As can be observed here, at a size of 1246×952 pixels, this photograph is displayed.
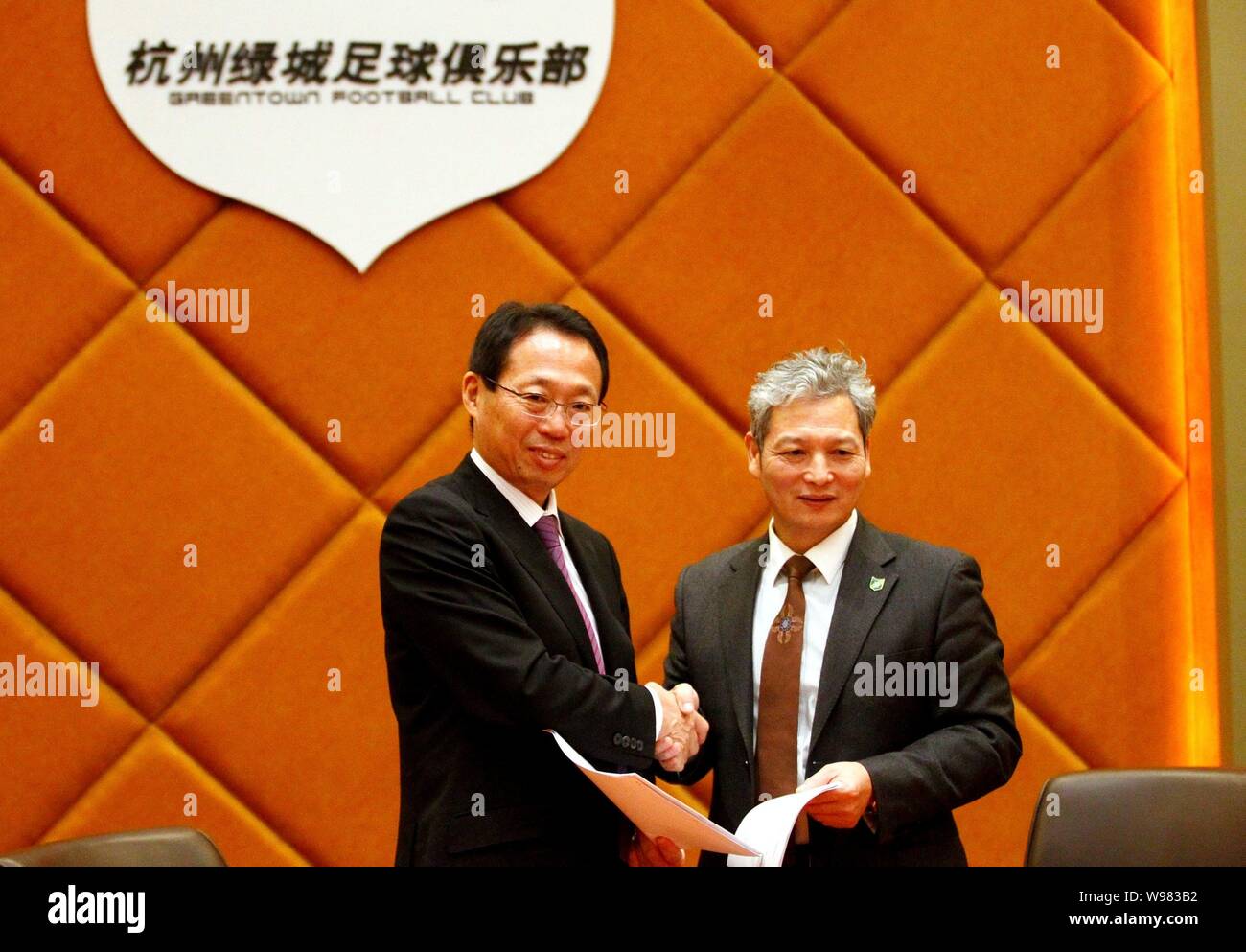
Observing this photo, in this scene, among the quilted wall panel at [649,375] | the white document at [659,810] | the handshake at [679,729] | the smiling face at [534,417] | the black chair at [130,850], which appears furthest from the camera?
the quilted wall panel at [649,375]

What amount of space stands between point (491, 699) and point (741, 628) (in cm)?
43

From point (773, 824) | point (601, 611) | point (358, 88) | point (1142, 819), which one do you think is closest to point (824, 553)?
point (601, 611)

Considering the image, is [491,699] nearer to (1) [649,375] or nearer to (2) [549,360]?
(2) [549,360]

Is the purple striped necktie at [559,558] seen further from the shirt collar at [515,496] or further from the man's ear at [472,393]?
the man's ear at [472,393]

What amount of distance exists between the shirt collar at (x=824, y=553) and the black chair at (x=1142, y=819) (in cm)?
54

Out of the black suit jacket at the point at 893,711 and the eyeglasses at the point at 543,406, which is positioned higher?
the eyeglasses at the point at 543,406

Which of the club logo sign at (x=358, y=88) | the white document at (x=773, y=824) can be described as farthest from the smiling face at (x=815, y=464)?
the club logo sign at (x=358, y=88)

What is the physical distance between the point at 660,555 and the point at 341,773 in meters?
0.89

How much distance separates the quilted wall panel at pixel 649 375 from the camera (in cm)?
275

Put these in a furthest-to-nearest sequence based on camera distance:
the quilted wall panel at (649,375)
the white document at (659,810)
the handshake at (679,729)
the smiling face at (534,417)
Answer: the quilted wall panel at (649,375) < the smiling face at (534,417) < the handshake at (679,729) < the white document at (659,810)

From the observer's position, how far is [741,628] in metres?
1.85

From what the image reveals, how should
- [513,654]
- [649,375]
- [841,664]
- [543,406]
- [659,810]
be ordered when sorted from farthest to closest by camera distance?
[649,375] < [543,406] < [841,664] < [513,654] < [659,810]

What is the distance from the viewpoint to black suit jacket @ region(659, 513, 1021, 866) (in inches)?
66.2

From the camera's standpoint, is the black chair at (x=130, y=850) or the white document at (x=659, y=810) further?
the black chair at (x=130, y=850)
